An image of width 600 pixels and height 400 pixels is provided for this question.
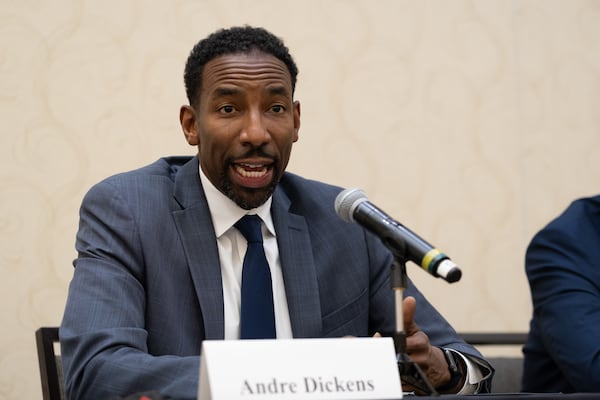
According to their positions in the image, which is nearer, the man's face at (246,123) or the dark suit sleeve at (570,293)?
the man's face at (246,123)

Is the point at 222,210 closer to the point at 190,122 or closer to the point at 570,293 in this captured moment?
the point at 190,122

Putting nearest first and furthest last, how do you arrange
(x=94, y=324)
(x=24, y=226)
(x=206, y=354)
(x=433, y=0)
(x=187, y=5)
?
(x=206, y=354), (x=94, y=324), (x=24, y=226), (x=187, y=5), (x=433, y=0)

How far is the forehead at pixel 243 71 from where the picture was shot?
2.01 m

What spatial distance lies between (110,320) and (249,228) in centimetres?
45

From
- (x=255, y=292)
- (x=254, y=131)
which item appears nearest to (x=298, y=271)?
(x=255, y=292)

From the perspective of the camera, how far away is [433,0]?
11.1 ft

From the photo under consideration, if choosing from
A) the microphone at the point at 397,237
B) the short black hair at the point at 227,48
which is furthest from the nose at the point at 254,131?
the microphone at the point at 397,237

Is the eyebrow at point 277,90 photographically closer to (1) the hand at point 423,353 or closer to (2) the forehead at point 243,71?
(2) the forehead at point 243,71

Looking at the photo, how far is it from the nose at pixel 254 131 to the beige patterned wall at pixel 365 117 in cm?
99

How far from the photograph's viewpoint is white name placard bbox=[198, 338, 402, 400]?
1.23 metres

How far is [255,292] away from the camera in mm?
2004

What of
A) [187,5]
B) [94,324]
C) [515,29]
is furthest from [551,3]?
[94,324]

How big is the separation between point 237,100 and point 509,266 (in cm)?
180

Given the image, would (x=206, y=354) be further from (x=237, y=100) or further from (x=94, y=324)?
(x=237, y=100)
